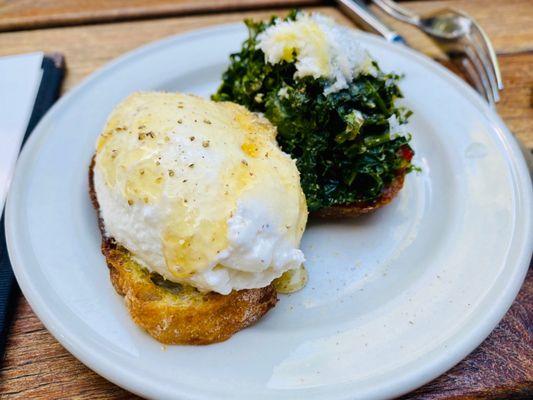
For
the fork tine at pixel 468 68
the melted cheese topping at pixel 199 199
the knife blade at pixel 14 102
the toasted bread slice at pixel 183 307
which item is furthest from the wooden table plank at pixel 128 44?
the toasted bread slice at pixel 183 307

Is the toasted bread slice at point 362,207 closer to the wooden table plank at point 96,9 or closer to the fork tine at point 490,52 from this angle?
the fork tine at point 490,52

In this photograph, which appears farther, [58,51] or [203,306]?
[58,51]

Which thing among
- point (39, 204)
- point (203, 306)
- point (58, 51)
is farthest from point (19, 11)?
point (203, 306)

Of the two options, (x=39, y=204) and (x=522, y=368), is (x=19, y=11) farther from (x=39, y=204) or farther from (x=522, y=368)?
(x=522, y=368)

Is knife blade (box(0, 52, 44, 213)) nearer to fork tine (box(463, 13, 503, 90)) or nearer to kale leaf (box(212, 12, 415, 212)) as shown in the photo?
kale leaf (box(212, 12, 415, 212))

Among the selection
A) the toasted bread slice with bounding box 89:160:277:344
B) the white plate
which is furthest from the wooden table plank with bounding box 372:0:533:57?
the toasted bread slice with bounding box 89:160:277:344
